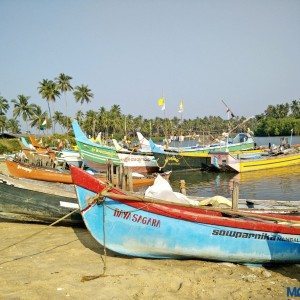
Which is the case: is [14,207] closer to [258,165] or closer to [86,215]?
[86,215]

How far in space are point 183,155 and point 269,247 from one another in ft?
75.3

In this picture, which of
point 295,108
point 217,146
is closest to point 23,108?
point 217,146

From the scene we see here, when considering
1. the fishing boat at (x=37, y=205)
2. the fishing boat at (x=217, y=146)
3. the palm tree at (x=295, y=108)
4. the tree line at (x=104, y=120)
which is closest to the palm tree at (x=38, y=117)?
the tree line at (x=104, y=120)

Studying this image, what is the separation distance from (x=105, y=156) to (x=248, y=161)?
1177 centimetres

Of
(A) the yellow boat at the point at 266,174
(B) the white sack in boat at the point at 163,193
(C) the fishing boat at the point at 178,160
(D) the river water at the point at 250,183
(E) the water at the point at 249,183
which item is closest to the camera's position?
(B) the white sack in boat at the point at 163,193

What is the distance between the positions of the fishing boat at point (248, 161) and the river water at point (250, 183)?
22.2 inches

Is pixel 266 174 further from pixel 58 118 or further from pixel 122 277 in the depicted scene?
pixel 58 118

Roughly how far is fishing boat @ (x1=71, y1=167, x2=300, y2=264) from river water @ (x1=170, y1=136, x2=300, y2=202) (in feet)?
37.9

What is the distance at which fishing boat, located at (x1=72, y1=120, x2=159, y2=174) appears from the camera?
26.0 m

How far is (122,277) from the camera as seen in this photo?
6.29 m

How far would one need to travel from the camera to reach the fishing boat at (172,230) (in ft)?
22.2

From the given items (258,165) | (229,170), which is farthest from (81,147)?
Result: (258,165)

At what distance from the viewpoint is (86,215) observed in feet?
22.9

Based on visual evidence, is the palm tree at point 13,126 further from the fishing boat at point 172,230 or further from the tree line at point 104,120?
the fishing boat at point 172,230
